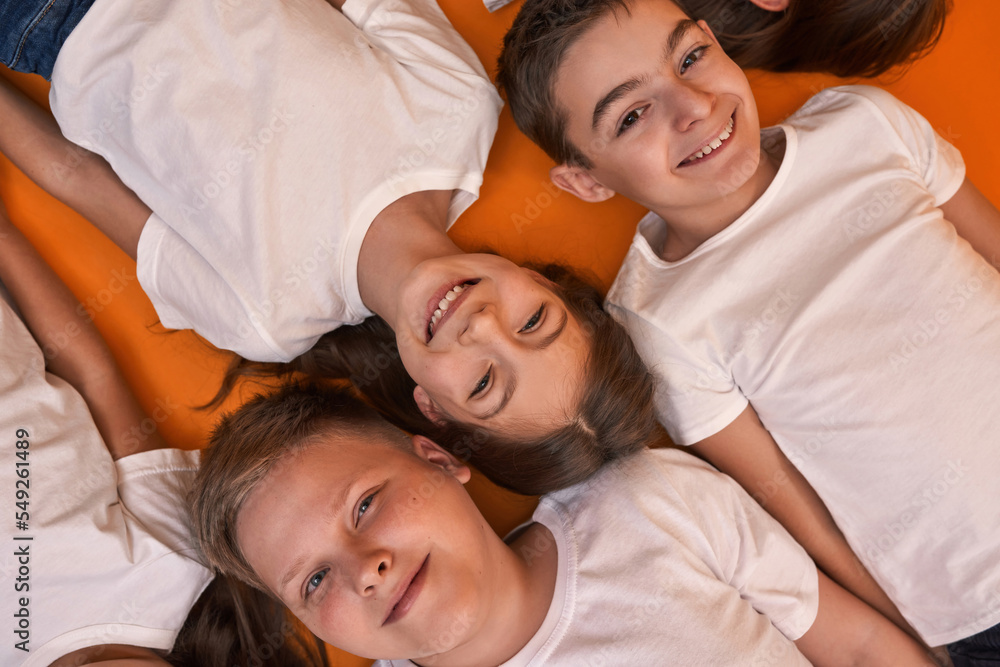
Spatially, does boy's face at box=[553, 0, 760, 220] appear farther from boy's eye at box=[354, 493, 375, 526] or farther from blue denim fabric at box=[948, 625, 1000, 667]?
blue denim fabric at box=[948, 625, 1000, 667]

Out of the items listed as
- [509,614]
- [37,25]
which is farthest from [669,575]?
[37,25]

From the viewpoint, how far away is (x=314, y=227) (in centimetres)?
132

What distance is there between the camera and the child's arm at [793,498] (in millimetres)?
1378

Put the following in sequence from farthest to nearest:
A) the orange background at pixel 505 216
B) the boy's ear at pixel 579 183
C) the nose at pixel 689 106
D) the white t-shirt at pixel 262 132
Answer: the orange background at pixel 505 216
the boy's ear at pixel 579 183
the white t-shirt at pixel 262 132
the nose at pixel 689 106

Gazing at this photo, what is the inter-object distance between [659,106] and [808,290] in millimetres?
438

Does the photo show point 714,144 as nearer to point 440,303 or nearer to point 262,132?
point 440,303

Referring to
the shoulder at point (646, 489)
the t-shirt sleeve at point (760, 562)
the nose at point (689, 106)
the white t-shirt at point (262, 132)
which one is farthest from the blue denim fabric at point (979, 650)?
the white t-shirt at point (262, 132)

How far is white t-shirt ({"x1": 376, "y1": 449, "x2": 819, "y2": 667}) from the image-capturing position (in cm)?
125

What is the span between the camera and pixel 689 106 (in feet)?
3.93

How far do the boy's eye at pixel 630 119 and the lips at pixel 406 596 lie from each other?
800mm

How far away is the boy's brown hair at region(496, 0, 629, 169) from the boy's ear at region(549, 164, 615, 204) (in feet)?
0.06

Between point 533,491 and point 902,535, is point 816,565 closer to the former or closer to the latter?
point 902,535

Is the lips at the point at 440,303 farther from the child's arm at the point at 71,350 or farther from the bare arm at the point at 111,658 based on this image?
the bare arm at the point at 111,658

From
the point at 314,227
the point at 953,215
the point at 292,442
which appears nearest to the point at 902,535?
the point at 953,215
